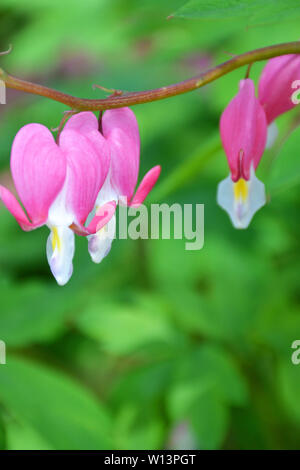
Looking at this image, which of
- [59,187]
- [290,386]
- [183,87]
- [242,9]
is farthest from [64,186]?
[290,386]

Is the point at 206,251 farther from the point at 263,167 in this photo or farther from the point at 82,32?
the point at 82,32

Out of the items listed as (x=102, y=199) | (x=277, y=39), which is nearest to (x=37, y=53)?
(x=277, y=39)

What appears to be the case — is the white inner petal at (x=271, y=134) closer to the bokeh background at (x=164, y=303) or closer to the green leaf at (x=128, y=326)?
the bokeh background at (x=164, y=303)

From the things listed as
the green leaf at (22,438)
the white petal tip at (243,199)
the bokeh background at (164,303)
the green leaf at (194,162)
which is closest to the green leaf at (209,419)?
the bokeh background at (164,303)

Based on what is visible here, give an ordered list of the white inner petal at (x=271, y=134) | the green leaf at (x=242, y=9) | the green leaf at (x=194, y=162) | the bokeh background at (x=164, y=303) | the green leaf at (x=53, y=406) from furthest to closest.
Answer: the bokeh background at (x=164, y=303) → the green leaf at (x=53, y=406) → the green leaf at (x=194, y=162) → the white inner petal at (x=271, y=134) → the green leaf at (x=242, y=9)

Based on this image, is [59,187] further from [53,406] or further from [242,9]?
[53,406]

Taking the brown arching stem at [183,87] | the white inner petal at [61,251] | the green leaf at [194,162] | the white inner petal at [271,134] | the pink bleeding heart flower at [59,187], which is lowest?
the white inner petal at [61,251]
